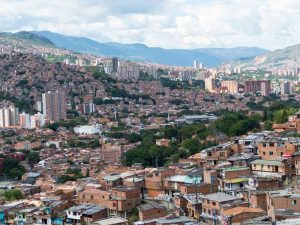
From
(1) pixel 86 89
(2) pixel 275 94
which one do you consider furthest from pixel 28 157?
(2) pixel 275 94

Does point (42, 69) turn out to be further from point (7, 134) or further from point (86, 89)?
point (7, 134)

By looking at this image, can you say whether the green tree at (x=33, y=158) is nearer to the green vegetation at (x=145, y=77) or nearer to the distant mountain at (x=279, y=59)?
the green vegetation at (x=145, y=77)

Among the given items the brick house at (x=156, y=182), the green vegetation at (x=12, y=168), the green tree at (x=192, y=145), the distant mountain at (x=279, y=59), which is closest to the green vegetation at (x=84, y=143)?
the green vegetation at (x=12, y=168)

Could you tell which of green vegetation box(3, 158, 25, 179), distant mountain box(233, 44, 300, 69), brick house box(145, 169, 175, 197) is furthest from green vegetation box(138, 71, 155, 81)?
distant mountain box(233, 44, 300, 69)

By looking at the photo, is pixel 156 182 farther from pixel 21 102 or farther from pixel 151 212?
pixel 21 102

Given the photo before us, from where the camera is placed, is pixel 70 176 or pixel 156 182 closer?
pixel 156 182

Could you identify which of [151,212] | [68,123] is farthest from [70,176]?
[68,123]

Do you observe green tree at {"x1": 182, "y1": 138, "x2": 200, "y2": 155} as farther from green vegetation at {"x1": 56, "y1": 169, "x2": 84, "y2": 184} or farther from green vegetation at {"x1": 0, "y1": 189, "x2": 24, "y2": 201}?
green vegetation at {"x1": 0, "y1": 189, "x2": 24, "y2": 201}
